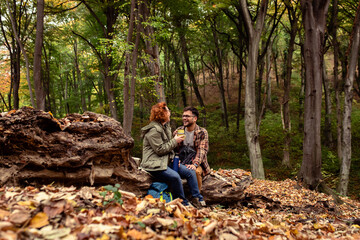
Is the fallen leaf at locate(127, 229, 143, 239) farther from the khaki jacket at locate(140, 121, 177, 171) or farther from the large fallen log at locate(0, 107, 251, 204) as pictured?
the khaki jacket at locate(140, 121, 177, 171)

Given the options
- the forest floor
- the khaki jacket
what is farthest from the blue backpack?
the forest floor

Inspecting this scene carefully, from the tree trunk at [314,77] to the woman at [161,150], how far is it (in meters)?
4.55

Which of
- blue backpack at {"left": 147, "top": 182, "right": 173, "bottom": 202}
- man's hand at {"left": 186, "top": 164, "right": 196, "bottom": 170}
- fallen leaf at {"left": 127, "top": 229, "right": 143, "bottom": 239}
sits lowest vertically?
blue backpack at {"left": 147, "top": 182, "right": 173, "bottom": 202}

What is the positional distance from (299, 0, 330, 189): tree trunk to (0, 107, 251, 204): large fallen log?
5.13 metres

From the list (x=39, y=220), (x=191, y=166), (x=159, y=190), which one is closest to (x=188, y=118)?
(x=191, y=166)

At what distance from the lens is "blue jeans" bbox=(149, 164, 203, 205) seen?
4188 millimetres

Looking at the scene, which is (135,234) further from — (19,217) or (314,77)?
(314,77)

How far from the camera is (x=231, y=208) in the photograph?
519cm

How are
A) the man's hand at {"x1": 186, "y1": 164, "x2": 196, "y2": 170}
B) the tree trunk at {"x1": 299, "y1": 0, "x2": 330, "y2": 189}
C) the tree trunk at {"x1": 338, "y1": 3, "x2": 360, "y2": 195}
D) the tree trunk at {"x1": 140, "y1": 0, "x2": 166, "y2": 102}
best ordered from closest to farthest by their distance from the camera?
the man's hand at {"x1": 186, "y1": 164, "x2": 196, "y2": 170} → the tree trunk at {"x1": 299, "y1": 0, "x2": 330, "y2": 189} → the tree trunk at {"x1": 338, "y1": 3, "x2": 360, "y2": 195} → the tree trunk at {"x1": 140, "y1": 0, "x2": 166, "y2": 102}

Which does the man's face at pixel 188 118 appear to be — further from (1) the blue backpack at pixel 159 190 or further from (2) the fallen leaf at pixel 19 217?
(2) the fallen leaf at pixel 19 217

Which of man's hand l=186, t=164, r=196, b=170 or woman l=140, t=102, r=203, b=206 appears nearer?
woman l=140, t=102, r=203, b=206

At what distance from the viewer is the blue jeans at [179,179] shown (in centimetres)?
419

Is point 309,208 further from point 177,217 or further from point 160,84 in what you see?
point 160,84

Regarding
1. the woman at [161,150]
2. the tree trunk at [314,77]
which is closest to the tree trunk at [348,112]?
the tree trunk at [314,77]
